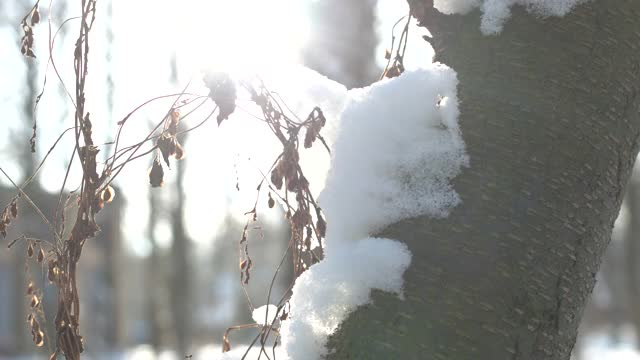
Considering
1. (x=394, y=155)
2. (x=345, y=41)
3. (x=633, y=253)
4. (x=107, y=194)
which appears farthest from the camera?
(x=633, y=253)

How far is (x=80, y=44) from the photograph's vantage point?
1.40 metres

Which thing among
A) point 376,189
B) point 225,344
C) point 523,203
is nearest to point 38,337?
point 225,344

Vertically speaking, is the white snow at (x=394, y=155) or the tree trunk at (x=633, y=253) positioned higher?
the tree trunk at (x=633, y=253)

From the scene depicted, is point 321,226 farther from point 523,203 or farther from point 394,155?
point 523,203

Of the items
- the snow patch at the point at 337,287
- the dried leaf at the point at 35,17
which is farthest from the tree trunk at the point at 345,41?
the snow patch at the point at 337,287

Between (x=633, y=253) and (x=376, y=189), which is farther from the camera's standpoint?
(x=633, y=253)

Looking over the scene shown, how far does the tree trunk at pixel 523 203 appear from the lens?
115 centimetres

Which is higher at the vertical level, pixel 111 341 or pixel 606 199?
pixel 111 341

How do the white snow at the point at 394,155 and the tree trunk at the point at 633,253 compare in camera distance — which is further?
the tree trunk at the point at 633,253

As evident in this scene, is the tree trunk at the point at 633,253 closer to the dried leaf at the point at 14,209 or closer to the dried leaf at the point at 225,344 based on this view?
the dried leaf at the point at 225,344

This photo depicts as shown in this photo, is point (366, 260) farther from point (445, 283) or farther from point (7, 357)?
point (7, 357)

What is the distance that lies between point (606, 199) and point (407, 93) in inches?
15.6

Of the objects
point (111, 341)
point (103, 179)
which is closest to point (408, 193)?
point (103, 179)

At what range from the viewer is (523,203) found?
1165mm
